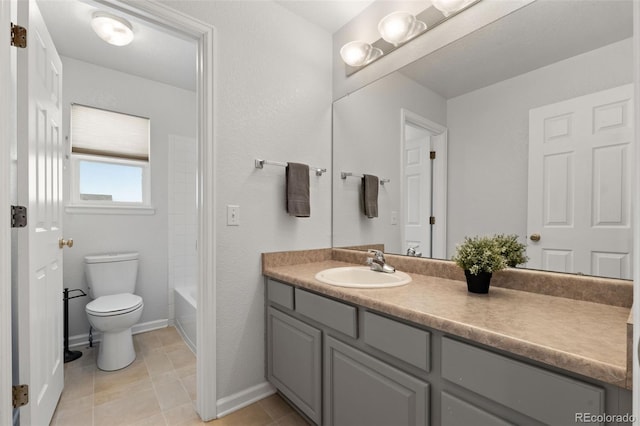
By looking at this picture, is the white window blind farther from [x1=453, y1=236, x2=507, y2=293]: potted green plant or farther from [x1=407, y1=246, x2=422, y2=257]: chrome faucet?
[x1=453, y1=236, x2=507, y2=293]: potted green plant

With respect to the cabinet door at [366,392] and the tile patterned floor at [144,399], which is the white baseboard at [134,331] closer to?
the tile patterned floor at [144,399]

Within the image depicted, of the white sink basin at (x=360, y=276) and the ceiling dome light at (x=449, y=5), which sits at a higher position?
the ceiling dome light at (x=449, y=5)

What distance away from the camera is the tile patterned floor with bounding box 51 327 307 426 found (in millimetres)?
1562

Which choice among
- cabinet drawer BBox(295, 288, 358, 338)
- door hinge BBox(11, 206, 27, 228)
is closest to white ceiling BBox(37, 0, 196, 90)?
door hinge BBox(11, 206, 27, 228)

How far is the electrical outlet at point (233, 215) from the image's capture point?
163cm

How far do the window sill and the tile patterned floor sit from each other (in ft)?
3.82

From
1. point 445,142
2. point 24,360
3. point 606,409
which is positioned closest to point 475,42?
point 445,142

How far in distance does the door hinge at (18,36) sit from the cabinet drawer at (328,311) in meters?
1.55

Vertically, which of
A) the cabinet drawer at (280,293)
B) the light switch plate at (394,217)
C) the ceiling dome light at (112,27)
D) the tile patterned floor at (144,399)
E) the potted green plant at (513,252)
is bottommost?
the tile patterned floor at (144,399)

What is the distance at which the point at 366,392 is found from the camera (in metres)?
1.13

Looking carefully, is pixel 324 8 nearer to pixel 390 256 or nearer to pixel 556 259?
pixel 390 256

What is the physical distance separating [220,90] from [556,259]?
177 cm

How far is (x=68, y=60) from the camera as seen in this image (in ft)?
7.86

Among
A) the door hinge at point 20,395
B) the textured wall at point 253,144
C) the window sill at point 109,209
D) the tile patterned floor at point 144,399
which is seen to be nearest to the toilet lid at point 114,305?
the tile patterned floor at point 144,399
